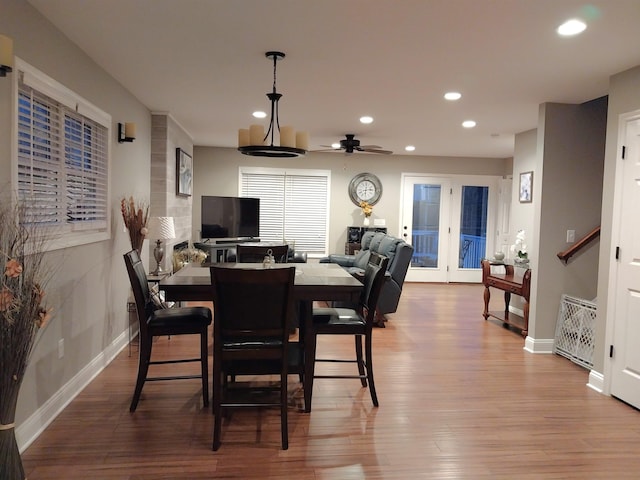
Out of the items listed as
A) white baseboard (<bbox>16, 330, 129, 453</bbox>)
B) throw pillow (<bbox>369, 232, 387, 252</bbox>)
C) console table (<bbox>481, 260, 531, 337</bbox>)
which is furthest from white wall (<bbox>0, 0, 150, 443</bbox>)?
console table (<bbox>481, 260, 531, 337</bbox>)

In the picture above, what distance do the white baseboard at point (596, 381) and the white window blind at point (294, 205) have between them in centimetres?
551

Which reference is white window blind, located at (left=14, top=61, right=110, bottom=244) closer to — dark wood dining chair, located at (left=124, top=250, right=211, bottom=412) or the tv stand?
dark wood dining chair, located at (left=124, top=250, right=211, bottom=412)

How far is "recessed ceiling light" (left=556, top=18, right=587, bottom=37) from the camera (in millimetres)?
2633

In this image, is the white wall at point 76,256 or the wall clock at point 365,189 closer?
the white wall at point 76,256

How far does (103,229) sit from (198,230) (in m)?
4.51

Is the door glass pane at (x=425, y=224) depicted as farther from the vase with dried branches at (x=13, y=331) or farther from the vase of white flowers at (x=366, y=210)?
the vase with dried branches at (x=13, y=331)

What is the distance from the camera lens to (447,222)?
8930 millimetres

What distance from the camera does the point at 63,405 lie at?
3043mm

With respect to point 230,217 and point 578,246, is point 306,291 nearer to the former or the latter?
point 578,246

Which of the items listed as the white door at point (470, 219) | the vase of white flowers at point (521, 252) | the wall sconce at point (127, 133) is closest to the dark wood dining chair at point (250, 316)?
the wall sconce at point (127, 133)

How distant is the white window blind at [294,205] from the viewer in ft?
28.0

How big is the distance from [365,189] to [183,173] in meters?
3.53

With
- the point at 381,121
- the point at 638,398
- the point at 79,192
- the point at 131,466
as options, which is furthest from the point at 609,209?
the point at 79,192

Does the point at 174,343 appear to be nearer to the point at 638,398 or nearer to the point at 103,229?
the point at 103,229
